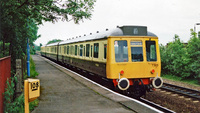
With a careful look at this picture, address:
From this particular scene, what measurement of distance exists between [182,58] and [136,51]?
437 inches

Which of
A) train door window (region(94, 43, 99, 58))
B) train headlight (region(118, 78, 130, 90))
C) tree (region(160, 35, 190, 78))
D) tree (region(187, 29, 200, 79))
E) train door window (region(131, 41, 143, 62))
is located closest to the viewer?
train headlight (region(118, 78, 130, 90))

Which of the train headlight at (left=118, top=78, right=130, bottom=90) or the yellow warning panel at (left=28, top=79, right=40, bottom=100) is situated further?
the train headlight at (left=118, top=78, right=130, bottom=90)

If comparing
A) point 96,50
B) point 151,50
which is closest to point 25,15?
point 96,50

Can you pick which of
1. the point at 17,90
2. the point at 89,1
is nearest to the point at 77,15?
the point at 89,1

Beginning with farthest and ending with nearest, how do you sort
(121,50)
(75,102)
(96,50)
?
(96,50)
(121,50)
(75,102)

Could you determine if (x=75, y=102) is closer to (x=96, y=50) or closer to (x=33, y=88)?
(x=33, y=88)

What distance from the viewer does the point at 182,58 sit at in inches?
780

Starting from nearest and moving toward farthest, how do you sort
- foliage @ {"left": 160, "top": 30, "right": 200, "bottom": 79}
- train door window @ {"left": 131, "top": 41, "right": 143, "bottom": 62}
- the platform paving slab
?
the platform paving slab → train door window @ {"left": 131, "top": 41, "right": 143, "bottom": 62} → foliage @ {"left": 160, "top": 30, "right": 200, "bottom": 79}

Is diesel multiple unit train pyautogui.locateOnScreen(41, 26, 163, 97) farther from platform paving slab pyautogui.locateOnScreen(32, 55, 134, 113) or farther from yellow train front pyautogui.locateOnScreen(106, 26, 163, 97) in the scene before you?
platform paving slab pyautogui.locateOnScreen(32, 55, 134, 113)

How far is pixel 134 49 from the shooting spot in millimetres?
10156

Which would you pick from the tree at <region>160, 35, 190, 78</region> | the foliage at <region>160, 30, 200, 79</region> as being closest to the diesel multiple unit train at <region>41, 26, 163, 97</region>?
the foliage at <region>160, 30, 200, 79</region>

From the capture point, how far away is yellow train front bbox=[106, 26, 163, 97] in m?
9.85

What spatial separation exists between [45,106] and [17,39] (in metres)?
5.54

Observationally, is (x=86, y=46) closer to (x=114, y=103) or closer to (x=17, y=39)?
(x=17, y=39)
